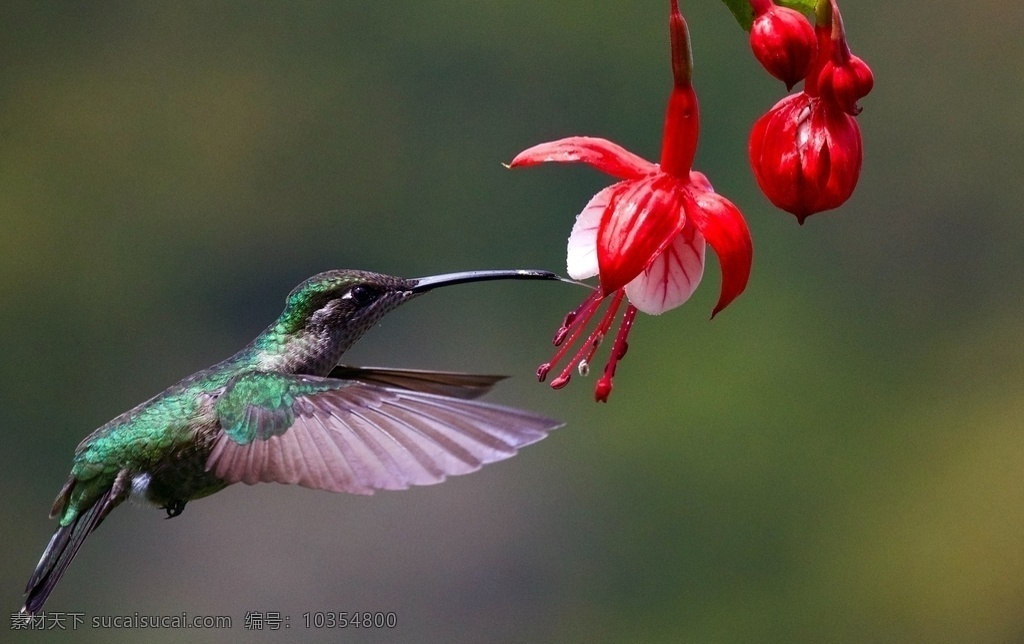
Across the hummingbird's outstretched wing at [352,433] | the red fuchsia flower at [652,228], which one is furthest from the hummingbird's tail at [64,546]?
the red fuchsia flower at [652,228]

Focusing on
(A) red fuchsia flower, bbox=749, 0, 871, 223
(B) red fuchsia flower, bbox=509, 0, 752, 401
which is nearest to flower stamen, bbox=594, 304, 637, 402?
(B) red fuchsia flower, bbox=509, 0, 752, 401

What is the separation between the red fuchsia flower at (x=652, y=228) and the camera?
2.10 feet

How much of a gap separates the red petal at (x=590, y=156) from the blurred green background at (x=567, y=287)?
147 cm

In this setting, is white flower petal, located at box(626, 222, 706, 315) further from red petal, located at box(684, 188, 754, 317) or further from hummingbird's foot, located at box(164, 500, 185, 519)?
hummingbird's foot, located at box(164, 500, 185, 519)

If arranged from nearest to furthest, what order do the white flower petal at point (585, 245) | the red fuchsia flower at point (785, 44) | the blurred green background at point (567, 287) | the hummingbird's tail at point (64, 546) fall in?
1. the red fuchsia flower at point (785, 44)
2. the white flower petal at point (585, 245)
3. the hummingbird's tail at point (64, 546)
4. the blurred green background at point (567, 287)

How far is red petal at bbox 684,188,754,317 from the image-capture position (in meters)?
0.62

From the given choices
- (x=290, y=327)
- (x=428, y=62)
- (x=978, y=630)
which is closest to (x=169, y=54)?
(x=428, y=62)

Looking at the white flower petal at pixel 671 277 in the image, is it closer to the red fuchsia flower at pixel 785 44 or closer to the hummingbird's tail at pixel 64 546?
the red fuchsia flower at pixel 785 44

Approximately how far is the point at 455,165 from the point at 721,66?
0.58 m

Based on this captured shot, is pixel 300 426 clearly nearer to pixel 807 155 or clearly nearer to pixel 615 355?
pixel 615 355

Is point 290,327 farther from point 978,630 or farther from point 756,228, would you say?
point 978,630

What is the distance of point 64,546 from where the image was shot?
2.85 feet

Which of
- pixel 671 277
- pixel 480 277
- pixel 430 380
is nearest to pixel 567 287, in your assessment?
pixel 430 380

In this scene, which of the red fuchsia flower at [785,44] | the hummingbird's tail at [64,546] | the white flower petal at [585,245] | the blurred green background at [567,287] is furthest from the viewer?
the blurred green background at [567,287]
